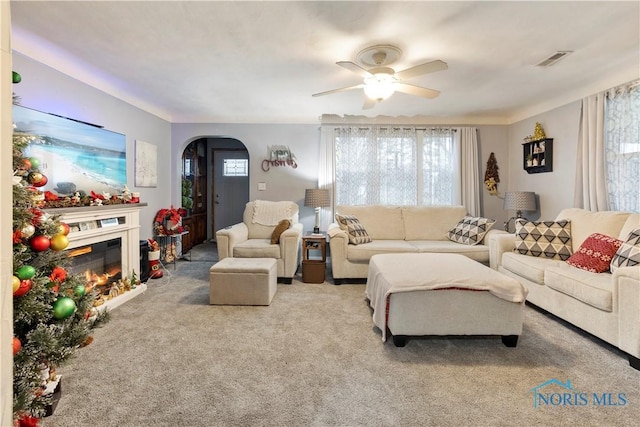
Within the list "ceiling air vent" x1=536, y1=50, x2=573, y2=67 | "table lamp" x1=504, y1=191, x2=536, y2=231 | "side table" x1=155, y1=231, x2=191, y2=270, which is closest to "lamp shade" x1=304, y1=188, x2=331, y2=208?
"side table" x1=155, y1=231, x2=191, y2=270

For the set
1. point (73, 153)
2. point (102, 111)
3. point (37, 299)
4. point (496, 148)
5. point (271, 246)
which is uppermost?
point (102, 111)

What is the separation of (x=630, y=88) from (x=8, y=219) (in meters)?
4.60

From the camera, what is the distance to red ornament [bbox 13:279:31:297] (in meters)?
1.07

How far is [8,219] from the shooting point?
887mm

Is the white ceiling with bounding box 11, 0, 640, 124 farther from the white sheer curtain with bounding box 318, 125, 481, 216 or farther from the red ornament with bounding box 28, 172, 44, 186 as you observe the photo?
the red ornament with bounding box 28, 172, 44, 186

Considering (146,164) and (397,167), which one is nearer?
(146,164)

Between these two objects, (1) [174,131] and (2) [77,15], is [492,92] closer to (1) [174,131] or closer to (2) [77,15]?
(2) [77,15]

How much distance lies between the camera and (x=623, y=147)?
121 inches

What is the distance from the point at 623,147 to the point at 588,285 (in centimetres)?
178

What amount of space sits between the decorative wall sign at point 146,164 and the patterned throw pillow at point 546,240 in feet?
14.9

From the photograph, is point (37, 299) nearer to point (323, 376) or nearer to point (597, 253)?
point (323, 376)

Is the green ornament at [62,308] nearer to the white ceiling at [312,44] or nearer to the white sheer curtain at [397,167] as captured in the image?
the white ceiling at [312,44]

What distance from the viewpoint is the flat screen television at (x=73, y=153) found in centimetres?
247

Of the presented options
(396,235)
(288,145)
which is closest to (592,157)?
(396,235)
